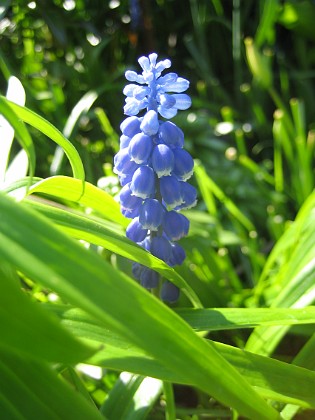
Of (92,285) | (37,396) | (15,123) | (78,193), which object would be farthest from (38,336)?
(78,193)

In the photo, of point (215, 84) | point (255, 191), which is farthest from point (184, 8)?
point (255, 191)

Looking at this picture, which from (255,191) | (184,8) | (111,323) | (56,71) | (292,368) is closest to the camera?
(111,323)

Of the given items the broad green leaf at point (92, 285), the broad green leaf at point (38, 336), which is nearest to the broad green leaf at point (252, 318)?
the broad green leaf at point (92, 285)

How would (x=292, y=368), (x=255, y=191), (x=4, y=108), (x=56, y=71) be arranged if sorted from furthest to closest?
1. (x=56, y=71)
2. (x=255, y=191)
3. (x=292, y=368)
4. (x=4, y=108)

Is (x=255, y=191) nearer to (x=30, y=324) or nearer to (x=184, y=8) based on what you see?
(x=184, y=8)

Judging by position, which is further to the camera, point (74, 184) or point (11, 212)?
point (74, 184)

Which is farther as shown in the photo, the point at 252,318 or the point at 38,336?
the point at 252,318

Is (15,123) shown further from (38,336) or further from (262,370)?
(262,370)
